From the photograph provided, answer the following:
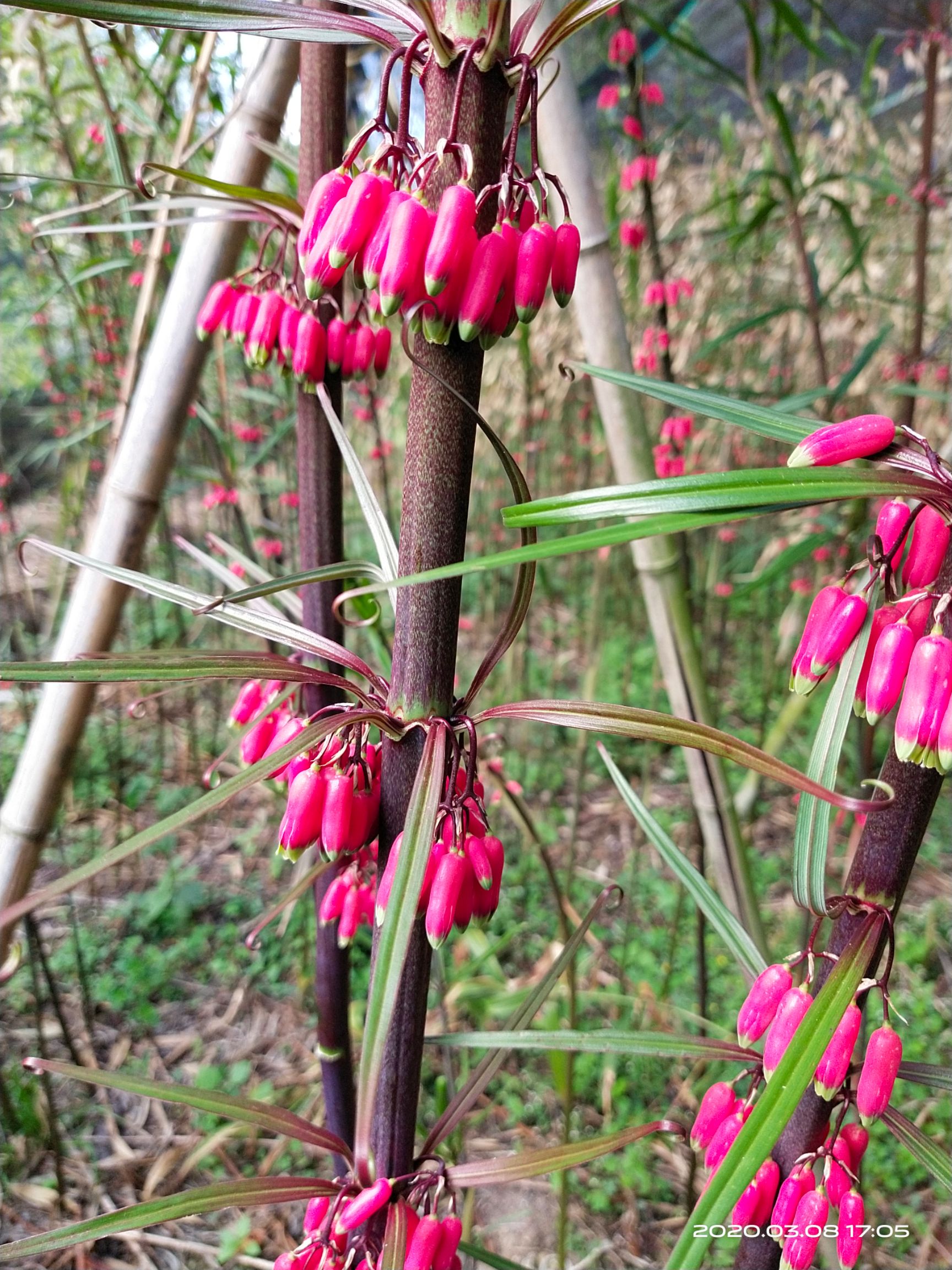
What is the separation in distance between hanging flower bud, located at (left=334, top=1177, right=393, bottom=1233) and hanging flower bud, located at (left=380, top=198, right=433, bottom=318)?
15.8 inches

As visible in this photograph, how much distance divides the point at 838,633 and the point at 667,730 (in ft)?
0.32

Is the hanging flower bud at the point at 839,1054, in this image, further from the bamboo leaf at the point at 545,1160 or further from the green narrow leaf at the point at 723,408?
the green narrow leaf at the point at 723,408

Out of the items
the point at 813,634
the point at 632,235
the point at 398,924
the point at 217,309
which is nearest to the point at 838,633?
the point at 813,634

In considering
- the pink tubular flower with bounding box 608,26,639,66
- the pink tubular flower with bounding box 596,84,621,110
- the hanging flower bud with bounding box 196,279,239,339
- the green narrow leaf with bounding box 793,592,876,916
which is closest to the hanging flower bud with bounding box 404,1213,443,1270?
the green narrow leaf with bounding box 793,592,876,916

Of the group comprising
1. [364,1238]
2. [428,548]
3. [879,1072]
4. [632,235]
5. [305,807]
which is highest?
[632,235]

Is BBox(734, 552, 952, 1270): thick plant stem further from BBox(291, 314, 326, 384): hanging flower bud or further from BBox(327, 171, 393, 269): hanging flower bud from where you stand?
BBox(291, 314, 326, 384): hanging flower bud

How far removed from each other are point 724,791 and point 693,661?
0.11 meters

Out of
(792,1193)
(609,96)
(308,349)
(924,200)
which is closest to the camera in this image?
(792,1193)

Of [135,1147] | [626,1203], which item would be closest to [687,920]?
[626,1203]

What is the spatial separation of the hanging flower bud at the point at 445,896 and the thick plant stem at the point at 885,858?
0.18 metres

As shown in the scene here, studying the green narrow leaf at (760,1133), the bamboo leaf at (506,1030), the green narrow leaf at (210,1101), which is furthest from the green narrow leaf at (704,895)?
the green narrow leaf at (210,1101)

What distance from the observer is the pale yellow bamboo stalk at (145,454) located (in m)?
0.61

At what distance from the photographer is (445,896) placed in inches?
14.2

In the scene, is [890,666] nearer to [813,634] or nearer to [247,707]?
[813,634]
